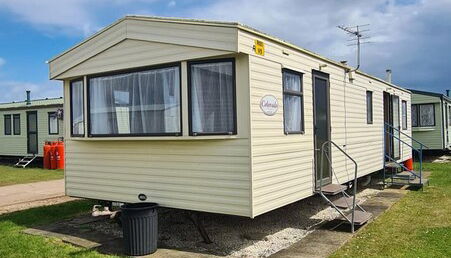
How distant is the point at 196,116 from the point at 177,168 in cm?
83

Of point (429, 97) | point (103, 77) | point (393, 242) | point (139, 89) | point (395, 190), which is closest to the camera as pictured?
point (393, 242)

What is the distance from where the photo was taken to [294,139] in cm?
653

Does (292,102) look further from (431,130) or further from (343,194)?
(431,130)

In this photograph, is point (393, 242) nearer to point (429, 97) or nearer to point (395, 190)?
point (395, 190)

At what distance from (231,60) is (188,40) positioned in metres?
0.66

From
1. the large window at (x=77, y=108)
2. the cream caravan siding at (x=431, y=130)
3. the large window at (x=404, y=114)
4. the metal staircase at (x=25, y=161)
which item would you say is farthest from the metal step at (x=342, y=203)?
the metal staircase at (x=25, y=161)

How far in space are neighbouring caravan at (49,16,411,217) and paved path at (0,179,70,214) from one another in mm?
2262

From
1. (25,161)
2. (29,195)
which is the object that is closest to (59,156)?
(25,161)

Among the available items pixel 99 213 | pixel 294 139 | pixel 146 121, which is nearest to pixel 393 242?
pixel 294 139

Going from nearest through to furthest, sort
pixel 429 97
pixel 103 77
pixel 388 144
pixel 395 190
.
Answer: pixel 103 77 → pixel 395 190 → pixel 388 144 → pixel 429 97

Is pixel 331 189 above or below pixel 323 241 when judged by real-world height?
above

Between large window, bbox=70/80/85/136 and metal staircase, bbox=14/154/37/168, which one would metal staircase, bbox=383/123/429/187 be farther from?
metal staircase, bbox=14/154/37/168

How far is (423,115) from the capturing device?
64.5ft

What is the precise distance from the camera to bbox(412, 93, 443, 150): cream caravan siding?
62.5ft
